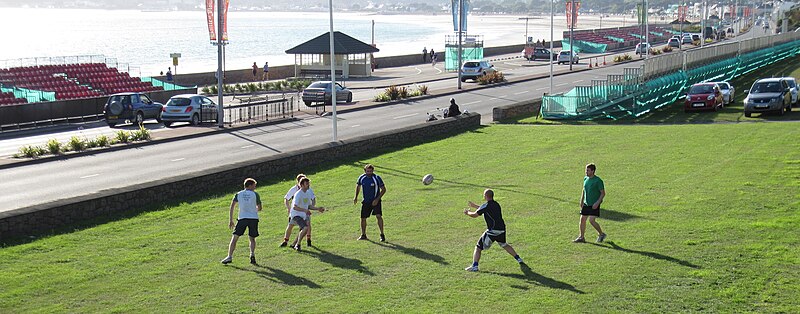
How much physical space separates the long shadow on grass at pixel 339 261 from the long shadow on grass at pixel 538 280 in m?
2.31

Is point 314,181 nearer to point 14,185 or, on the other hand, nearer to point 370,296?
point 14,185

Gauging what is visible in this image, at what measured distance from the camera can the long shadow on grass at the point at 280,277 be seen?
15391mm

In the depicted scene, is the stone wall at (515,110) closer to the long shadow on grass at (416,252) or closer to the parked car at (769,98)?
the parked car at (769,98)

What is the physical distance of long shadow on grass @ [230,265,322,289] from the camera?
15.4m

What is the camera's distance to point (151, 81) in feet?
197

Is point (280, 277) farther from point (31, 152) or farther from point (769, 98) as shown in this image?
point (769, 98)

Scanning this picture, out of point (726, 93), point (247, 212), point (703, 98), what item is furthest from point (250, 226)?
point (726, 93)

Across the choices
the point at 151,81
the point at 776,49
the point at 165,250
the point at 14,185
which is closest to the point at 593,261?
the point at 165,250

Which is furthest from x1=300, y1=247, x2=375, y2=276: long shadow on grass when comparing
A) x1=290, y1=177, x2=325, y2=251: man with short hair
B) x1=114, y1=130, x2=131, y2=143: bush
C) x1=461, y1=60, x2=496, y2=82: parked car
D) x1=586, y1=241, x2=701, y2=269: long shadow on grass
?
x1=461, y1=60, x2=496, y2=82: parked car

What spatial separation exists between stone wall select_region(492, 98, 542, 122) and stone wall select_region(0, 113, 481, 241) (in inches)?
286

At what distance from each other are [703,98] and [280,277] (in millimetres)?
32066

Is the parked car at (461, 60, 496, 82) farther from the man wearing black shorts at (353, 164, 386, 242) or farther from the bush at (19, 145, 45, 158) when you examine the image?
the man wearing black shorts at (353, 164, 386, 242)

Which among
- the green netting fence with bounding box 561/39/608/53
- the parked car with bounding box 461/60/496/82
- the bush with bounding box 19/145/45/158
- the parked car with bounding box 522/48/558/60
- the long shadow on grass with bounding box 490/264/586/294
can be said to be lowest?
the long shadow on grass with bounding box 490/264/586/294

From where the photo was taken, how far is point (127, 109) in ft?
146
